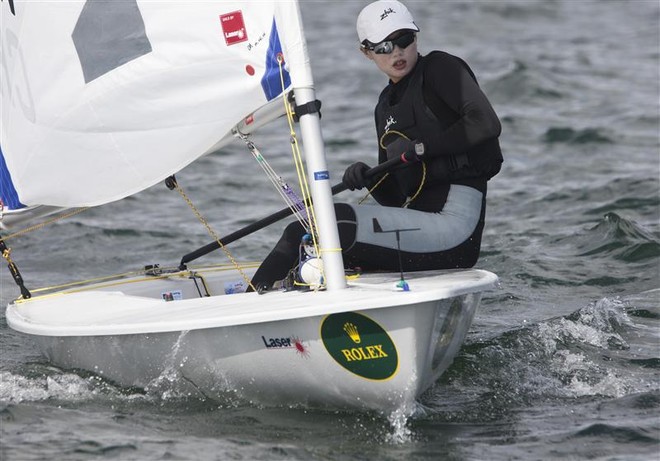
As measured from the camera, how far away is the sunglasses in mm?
4086

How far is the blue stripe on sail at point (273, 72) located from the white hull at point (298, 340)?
700 mm

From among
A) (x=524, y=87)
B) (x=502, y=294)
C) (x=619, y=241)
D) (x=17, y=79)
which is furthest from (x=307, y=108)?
(x=524, y=87)

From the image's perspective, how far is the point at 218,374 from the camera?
3848mm

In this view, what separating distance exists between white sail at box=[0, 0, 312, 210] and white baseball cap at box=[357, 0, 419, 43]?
0.51 m

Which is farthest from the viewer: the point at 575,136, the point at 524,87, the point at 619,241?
the point at 524,87

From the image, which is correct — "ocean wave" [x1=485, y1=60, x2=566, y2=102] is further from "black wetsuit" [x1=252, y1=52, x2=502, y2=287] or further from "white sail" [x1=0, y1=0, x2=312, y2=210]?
"white sail" [x1=0, y1=0, x2=312, y2=210]

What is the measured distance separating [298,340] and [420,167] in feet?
3.07

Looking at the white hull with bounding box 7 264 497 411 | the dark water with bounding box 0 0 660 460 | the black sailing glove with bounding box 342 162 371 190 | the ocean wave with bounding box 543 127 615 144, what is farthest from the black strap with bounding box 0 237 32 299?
the ocean wave with bounding box 543 127 615 144

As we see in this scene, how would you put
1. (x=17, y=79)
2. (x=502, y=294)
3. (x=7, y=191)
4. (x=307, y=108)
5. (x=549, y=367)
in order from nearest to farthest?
1. (x=307, y=108)
2. (x=549, y=367)
3. (x=17, y=79)
4. (x=7, y=191)
5. (x=502, y=294)

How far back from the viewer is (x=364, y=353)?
3498 mm

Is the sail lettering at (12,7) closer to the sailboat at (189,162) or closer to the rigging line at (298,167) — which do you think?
the sailboat at (189,162)

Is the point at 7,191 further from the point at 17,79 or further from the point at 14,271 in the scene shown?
the point at 17,79

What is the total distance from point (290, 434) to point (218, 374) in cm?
39

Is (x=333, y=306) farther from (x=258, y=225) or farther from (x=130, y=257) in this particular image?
(x=130, y=257)
